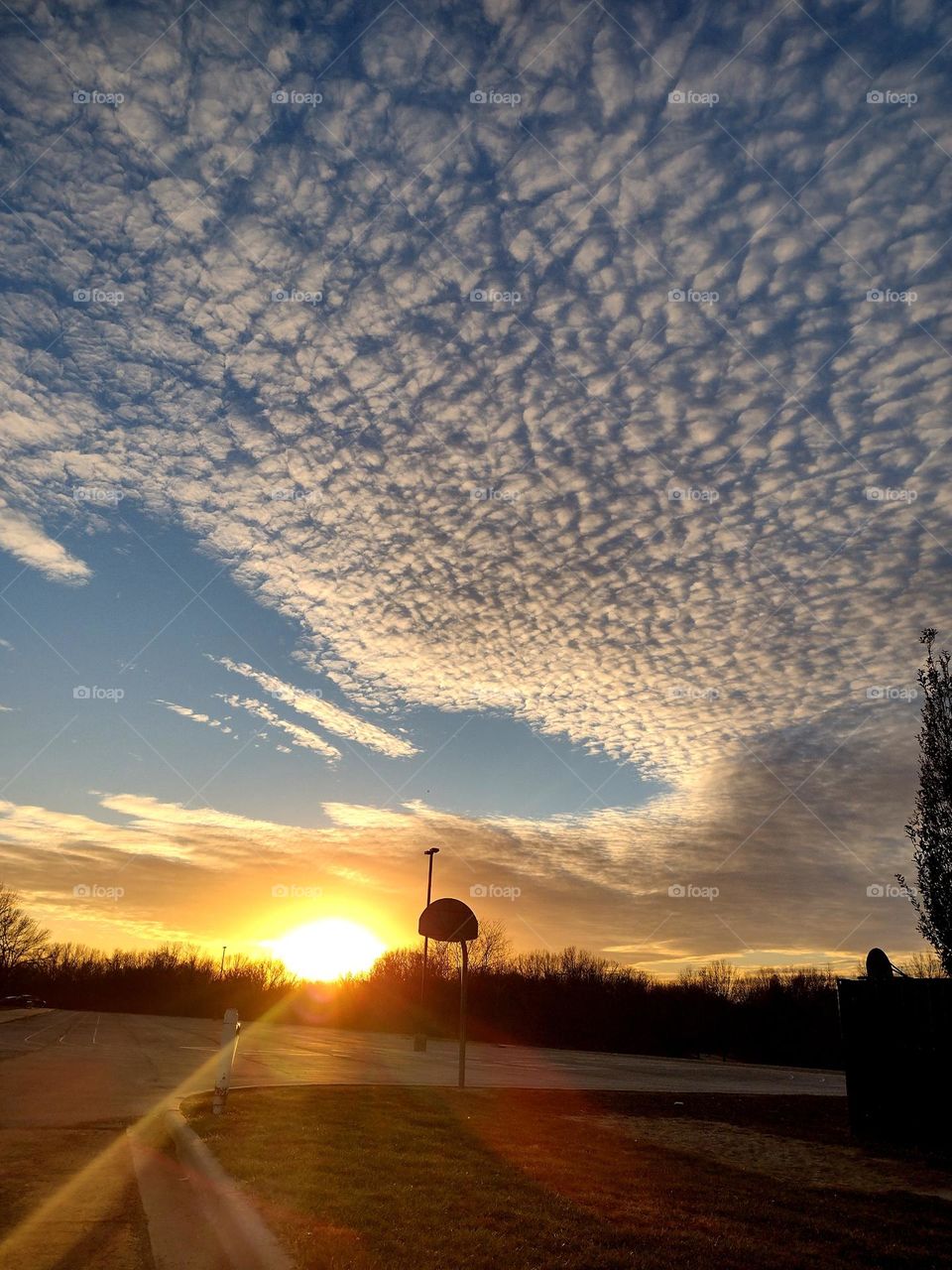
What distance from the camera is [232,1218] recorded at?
5.39 m

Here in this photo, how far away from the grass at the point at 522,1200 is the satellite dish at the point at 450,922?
5860 mm

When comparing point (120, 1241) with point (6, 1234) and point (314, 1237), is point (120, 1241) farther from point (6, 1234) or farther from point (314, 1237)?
point (314, 1237)

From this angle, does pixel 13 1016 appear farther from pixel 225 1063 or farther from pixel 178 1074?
pixel 225 1063

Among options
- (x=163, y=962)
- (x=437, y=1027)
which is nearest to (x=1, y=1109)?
(x=437, y=1027)

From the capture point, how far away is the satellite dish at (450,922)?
17.2 meters

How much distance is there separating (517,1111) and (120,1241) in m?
7.98

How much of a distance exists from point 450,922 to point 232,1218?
12.3 meters

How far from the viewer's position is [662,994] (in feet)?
235

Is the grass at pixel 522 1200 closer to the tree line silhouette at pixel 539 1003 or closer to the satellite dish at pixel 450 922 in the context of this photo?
the satellite dish at pixel 450 922

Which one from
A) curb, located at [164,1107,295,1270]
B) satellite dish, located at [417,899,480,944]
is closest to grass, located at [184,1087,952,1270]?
curb, located at [164,1107,295,1270]

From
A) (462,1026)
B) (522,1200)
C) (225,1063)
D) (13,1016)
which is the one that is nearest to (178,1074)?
(462,1026)

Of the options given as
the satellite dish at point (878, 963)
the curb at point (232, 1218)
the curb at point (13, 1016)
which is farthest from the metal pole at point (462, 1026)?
the curb at point (13, 1016)

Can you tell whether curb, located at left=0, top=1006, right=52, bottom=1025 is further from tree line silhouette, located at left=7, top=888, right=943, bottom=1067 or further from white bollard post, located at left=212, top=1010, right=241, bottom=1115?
white bollard post, located at left=212, top=1010, right=241, bottom=1115

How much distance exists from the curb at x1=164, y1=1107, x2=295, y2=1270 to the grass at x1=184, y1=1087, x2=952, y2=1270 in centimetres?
11
